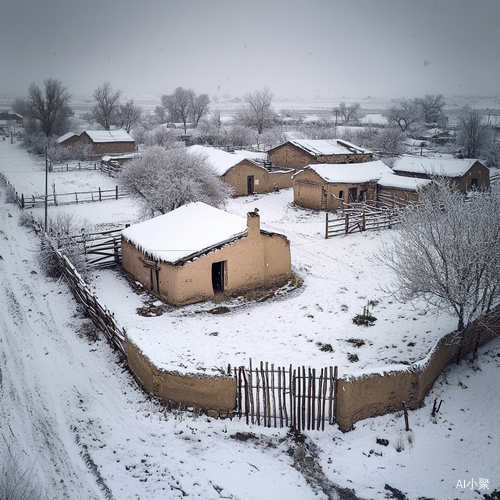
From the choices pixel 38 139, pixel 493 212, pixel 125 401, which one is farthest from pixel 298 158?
pixel 38 139

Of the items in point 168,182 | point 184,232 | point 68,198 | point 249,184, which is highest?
point 168,182

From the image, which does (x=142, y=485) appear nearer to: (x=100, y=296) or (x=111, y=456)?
(x=111, y=456)

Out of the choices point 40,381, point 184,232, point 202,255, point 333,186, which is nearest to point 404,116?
point 333,186

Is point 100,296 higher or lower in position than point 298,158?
lower

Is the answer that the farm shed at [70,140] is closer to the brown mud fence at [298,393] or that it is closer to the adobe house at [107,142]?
the adobe house at [107,142]

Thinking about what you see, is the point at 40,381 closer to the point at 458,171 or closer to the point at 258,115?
the point at 458,171

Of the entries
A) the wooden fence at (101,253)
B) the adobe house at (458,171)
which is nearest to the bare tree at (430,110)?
the adobe house at (458,171)
